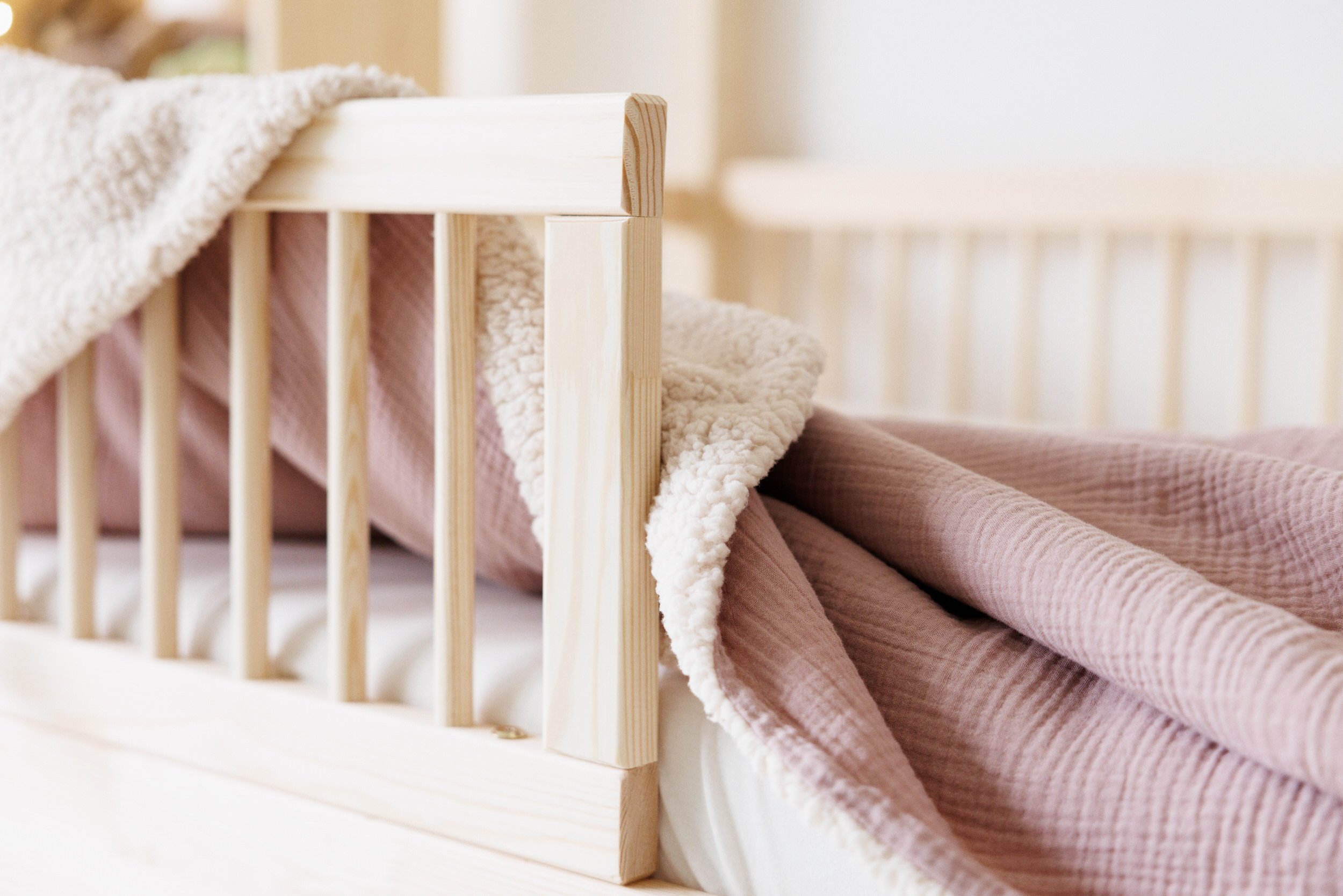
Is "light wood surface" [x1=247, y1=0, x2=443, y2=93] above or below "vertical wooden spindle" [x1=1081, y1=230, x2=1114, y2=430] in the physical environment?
above

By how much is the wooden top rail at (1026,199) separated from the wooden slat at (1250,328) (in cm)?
3

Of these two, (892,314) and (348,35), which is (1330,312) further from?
(348,35)

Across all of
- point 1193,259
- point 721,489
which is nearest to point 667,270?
point 1193,259

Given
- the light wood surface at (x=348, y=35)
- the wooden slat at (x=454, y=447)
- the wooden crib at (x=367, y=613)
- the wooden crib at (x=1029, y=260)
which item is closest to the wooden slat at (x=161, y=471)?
the wooden crib at (x=367, y=613)

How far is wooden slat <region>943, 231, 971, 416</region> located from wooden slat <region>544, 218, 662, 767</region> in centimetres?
100

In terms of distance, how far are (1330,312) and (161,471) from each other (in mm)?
1042

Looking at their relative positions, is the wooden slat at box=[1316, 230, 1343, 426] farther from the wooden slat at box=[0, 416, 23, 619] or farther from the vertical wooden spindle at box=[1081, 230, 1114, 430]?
the wooden slat at box=[0, 416, 23, 619]

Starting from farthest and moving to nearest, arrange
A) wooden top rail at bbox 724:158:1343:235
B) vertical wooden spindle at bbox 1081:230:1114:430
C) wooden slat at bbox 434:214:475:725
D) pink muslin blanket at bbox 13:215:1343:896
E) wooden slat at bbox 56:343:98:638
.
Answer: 1. vertical wooden spindle at bbox 1081:230:1114:430
2. wooden top rail at bbox 724:158:1343:235
3. wooden slat at bbox 56:343:98:638
4. wooden slat at bbox 434:214:475:725
5. pink muslin blanket at bbox 13:215:1343:896

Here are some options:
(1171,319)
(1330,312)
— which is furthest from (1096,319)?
(1330,312)

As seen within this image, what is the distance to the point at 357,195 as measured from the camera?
1.56ft

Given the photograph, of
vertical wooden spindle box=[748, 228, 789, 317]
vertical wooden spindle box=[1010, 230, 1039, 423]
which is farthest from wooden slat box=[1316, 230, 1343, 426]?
vertical wooden spindle box=[748, 228, 789, 317]

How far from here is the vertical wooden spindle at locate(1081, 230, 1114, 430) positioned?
130 cm

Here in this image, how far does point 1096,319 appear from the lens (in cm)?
131

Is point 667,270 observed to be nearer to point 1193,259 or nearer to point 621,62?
point 621,62
